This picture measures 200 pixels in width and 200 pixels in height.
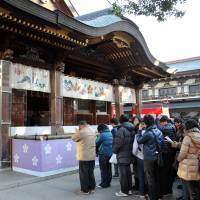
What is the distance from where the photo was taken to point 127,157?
7047 millimetres

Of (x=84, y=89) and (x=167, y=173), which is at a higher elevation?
(x=84, y=89)

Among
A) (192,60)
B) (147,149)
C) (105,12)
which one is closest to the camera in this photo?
(147,149)

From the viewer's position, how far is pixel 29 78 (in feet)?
34.6

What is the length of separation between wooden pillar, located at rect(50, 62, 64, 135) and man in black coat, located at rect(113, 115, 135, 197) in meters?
4.77

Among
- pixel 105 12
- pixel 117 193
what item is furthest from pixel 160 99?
pixel 117 193

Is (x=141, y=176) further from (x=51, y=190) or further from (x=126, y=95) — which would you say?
(x=126, y=95)

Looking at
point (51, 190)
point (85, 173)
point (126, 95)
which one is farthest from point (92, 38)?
point (126, 95)

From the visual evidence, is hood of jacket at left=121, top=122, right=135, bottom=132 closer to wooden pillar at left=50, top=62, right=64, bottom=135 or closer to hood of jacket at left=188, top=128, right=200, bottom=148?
hood of jacket at left=188, top=128, right=200, bottom=148

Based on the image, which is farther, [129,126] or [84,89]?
[84,89]

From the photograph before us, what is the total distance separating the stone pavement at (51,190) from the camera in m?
7.07

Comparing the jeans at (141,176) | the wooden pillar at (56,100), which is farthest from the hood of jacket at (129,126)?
the wooden pillar at (56,100)

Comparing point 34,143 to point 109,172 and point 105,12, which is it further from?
point 105,12

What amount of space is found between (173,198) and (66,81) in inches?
251

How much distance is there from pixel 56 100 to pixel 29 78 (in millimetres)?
1421
